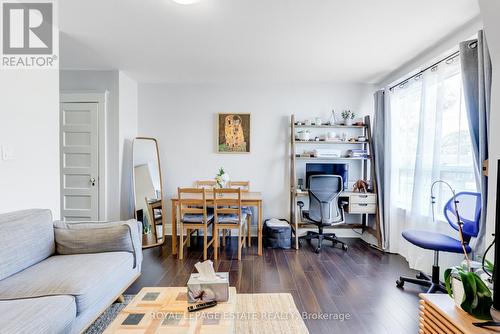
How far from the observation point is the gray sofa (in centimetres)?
124

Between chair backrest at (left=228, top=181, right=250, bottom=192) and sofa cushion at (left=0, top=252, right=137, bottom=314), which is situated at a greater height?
chair backrest at (left=228, top=181, right=250, bottom=192)

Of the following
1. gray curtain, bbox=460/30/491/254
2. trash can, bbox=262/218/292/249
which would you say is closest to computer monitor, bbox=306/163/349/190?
trash can, bbox=262/218/292/249

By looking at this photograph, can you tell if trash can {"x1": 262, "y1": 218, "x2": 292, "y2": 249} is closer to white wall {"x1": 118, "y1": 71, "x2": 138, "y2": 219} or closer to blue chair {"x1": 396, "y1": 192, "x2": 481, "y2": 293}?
blue chair {"x1": 396, "y1": 192, "x2": 481, "y2": 293}

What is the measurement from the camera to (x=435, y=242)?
2.18 meters

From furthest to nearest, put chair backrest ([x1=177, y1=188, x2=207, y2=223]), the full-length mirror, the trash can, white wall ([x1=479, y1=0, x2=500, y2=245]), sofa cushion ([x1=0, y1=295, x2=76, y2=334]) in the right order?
the full-length mirror
the trash can
chair backrest ([x1=177, y1=188, x2=207, y2=223])
white wall ([x1=479, y1=0, x2=500, y2=245])
sofa cushion ([x1=0, y1=295, x2=76, y2=334])

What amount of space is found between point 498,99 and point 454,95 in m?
1.00

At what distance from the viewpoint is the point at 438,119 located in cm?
262

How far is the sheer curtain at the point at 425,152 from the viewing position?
2.46 meters

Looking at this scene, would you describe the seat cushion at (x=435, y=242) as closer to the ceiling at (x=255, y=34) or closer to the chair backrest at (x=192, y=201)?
the ceiling at (x=255, y=34)

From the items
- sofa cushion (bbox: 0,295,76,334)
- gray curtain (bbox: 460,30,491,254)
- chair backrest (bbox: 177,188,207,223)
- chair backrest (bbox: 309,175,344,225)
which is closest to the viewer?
sofa cushion (bbox: 0,295,76,334)

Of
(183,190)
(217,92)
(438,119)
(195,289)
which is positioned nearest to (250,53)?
(217,92)

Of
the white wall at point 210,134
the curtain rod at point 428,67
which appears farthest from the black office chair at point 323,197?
the curtain rod at point 428,67

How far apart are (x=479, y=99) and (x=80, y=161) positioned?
4.44 meters

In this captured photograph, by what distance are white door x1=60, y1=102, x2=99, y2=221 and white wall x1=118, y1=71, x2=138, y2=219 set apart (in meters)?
0.31
